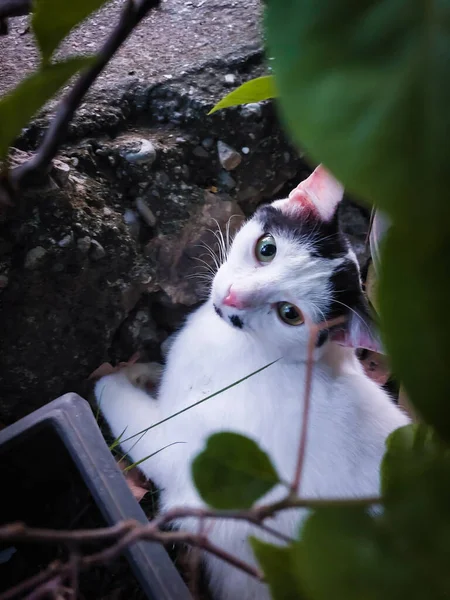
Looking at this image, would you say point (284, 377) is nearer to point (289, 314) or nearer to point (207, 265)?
point (289, 314)

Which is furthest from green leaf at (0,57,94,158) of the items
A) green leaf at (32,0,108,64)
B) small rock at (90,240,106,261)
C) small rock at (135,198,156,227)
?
small rock at (135,198,156,227)

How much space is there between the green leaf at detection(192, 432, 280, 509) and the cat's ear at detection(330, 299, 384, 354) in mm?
527

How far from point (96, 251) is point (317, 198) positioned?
16.7 inches

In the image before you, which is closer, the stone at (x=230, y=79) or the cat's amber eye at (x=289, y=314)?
the cat's amber eye at (x=289, y=314)

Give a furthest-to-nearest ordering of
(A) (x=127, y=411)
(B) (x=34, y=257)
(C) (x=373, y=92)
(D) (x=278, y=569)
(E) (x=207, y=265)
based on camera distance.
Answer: (E) (x=207, y=265)
(A) (x=127, y=411)
(B) (x=34, y=257)
(D) (x=278, y=569)
(C) (x=373, y=92)

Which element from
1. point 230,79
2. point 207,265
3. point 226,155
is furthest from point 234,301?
point 230,79

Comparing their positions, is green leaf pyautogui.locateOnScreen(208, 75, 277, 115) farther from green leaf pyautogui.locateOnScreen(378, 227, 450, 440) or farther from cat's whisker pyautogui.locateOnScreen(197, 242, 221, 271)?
cat's whisker pyautogui.locateOnScreen(197, 242, 221, 271)

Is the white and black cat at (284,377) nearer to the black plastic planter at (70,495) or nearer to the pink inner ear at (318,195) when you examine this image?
the pink inner ear at (318,195)

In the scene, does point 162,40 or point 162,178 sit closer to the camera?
point 162,178

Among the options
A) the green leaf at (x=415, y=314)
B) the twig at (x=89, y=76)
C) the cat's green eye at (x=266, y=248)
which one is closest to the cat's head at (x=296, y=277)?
the cat's green eye at (x=266, y=248)

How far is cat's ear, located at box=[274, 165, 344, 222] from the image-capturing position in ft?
3.08

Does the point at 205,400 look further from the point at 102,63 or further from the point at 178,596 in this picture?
the point at 102,63

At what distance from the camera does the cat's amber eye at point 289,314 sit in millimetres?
941

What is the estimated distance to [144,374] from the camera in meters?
1.18
